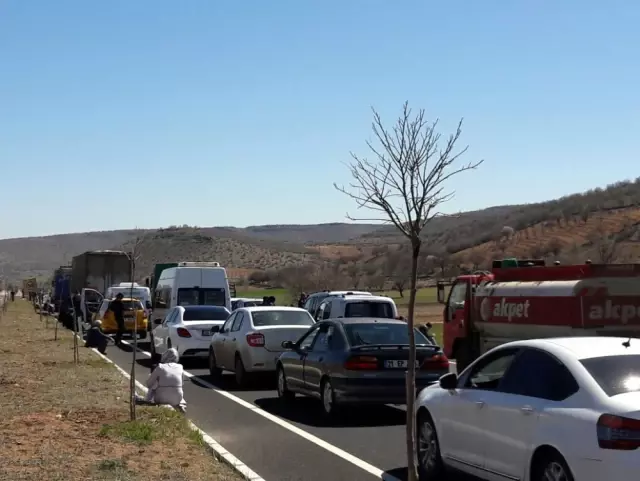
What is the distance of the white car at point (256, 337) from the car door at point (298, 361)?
6.20 ft

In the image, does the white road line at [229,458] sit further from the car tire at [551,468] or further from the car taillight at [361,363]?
the car tire at [551,468]

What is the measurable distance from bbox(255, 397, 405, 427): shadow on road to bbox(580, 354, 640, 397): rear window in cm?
582

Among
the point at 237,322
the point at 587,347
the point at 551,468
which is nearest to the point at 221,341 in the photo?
the point at 237,322

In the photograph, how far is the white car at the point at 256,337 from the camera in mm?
17078

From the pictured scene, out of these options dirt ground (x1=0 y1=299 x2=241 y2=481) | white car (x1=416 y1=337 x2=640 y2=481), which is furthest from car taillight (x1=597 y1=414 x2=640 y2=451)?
dirt ground (x1=0 y1=299 x2=241 y2=481)

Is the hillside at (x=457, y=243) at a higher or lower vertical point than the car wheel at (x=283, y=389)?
higher

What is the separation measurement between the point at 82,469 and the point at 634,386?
501 centimetres

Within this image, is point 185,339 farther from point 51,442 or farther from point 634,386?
point 634,386

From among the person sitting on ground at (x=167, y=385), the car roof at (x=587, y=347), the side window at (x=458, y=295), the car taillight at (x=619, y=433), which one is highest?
the side window at (x=458, y=295)

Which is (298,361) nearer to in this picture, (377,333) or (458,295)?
(377,333)

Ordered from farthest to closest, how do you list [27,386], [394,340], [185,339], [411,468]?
1. [185,339]
2. [27,386]
3. [394,340]
4. [411,468]

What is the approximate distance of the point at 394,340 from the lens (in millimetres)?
13461

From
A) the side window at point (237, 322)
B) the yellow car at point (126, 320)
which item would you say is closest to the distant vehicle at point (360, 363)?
the side window at point (237, 322)

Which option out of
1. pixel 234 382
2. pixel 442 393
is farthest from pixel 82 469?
pixel 234 382
